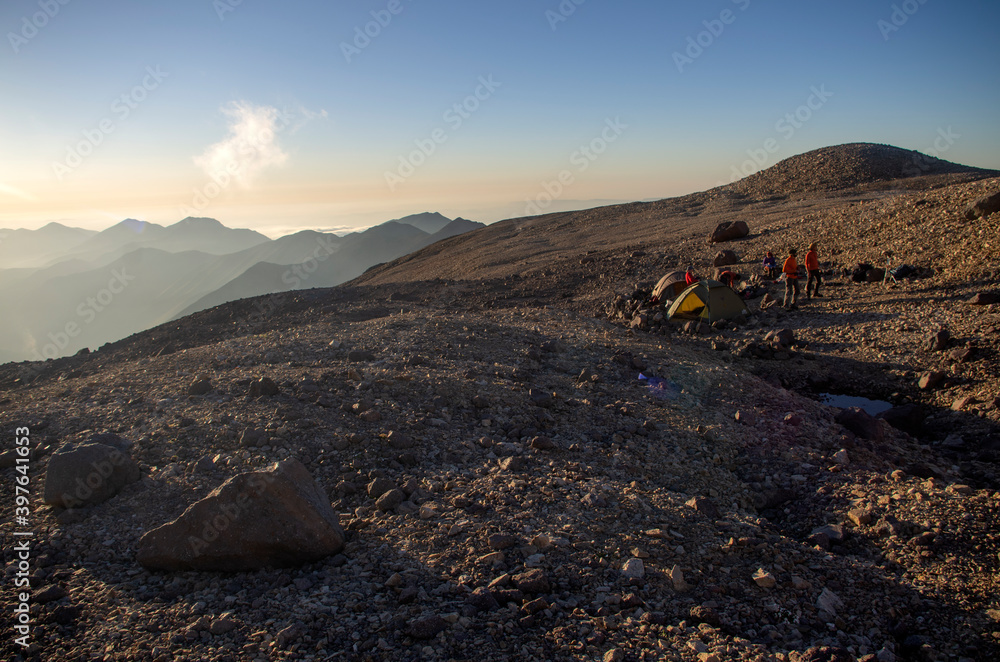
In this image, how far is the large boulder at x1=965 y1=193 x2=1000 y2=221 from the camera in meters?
13.0

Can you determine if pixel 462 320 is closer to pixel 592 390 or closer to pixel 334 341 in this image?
pixel 334 341

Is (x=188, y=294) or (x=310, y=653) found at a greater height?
(x=188, y=294)

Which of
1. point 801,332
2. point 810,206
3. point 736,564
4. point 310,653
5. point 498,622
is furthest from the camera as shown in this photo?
point 810,206

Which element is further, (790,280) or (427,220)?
(427,220)

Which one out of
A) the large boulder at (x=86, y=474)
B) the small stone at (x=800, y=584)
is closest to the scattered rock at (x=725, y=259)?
the small stone at (x=800, y=584)

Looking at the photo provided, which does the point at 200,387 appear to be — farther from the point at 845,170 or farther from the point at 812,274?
the point at 845,170

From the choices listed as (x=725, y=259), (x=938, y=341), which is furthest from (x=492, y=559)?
(x=725, y=259)

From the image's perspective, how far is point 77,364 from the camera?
13.2m

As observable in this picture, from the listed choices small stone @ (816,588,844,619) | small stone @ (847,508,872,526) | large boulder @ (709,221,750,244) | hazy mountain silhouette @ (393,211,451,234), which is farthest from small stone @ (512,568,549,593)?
hazy mountain silhouette @ (393,211,451,234)

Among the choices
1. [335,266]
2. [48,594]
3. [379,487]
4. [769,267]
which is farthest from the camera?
[335,266]

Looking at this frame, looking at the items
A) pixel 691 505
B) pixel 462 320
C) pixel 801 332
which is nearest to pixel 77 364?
pixel 462 320

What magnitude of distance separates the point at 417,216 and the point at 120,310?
91.4 metres

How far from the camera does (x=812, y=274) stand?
13.4 metres

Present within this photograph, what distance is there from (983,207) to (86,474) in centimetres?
1873
